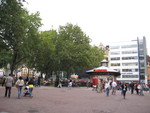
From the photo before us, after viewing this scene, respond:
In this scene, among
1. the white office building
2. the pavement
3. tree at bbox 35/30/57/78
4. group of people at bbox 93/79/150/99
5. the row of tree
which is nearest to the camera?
the pavement

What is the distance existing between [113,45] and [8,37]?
87179mm

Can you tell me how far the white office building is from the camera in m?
96.2

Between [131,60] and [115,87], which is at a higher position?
[131,60]

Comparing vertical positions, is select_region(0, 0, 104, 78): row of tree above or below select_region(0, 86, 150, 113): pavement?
above

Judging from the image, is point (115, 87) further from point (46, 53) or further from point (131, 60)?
point (131, 60)

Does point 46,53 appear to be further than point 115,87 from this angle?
Yes

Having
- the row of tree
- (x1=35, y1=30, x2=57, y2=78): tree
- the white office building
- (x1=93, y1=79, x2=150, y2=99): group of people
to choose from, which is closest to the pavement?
(x1=93, y1=79, x2=150, y2=99): group of people

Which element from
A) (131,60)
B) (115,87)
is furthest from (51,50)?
(131,60)

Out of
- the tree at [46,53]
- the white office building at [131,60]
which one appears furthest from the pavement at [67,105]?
the white office building at [131,60]

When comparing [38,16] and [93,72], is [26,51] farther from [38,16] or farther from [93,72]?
[93,72]

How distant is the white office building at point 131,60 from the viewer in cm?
9619

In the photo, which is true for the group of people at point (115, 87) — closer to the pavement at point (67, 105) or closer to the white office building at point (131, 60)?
the pavement at point (67, 105)

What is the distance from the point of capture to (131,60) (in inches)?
3880

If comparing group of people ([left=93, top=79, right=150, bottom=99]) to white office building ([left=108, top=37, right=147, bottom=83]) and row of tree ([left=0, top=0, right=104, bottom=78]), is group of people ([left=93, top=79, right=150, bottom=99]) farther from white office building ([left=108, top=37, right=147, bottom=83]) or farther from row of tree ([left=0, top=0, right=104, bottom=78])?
white office building ([left=108, top=37, right=147, bottom=83])
